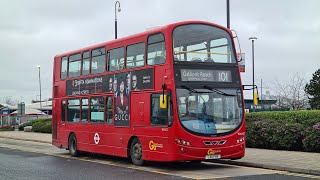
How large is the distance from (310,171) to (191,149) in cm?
326

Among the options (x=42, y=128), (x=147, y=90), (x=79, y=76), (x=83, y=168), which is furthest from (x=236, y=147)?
(x=42, y=128)

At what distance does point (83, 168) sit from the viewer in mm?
14750

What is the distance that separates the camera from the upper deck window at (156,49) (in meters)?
13.8

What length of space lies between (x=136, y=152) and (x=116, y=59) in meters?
3.44

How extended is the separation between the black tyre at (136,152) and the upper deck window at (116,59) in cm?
266

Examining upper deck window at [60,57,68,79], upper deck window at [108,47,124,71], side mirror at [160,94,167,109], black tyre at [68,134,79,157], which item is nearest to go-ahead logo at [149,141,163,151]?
side mirror at [160,94,167,109]

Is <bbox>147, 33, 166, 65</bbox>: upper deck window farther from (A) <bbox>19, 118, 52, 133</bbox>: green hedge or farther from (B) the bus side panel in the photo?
(A) <bbox>19, 118, 52, 133</bbox>: green hedge

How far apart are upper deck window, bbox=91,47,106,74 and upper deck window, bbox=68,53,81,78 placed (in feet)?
3.96

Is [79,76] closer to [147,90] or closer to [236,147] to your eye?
[147,90]

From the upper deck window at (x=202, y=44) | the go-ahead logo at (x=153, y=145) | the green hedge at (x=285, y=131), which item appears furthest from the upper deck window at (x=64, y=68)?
the green hedge at (x=285, y=131)

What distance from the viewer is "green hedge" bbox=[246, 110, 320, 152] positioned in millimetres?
17000

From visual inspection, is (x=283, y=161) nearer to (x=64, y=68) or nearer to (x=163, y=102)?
(x=163, y=102)

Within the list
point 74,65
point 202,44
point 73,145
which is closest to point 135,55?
point 202,44

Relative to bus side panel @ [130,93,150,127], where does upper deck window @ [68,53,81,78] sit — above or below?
above
